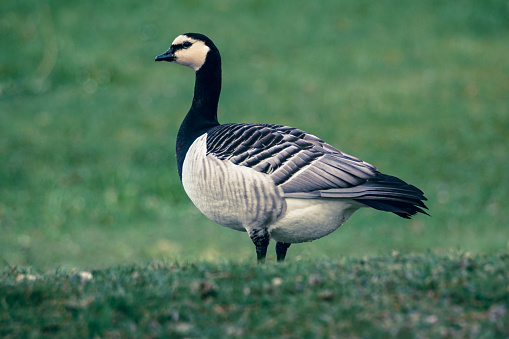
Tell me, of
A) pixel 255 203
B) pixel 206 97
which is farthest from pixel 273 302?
pixel 206 97

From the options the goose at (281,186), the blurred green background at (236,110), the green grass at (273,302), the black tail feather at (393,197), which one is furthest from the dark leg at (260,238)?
the blurred green background at (236,110)

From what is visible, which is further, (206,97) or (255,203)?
(206,97)

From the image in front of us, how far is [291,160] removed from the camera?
7.03 meters

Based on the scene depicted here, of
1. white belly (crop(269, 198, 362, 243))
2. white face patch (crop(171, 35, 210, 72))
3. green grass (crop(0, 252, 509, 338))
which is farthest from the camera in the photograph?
white face patch (crop(171, 35, 210, 72))

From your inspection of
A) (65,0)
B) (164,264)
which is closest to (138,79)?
(65,0)

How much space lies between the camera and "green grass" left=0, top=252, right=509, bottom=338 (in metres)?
4.95

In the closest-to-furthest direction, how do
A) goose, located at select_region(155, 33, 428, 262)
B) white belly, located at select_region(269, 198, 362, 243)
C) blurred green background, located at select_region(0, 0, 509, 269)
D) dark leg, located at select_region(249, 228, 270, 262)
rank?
goose, located at select_region(155, 33, 428, 262) → white belly, located at select_region(269, 198, 362, 243) → dark leg, located at select_region(249, 228, 270, 262) → blurred green background, located at select_region(0, 0, 509, 269)

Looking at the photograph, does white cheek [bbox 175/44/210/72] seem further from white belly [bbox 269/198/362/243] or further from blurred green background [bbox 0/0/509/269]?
blurred green background [bbox 0/0/509/269]

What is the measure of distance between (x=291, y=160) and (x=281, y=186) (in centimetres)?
31

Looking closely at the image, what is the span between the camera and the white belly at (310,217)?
696 cm

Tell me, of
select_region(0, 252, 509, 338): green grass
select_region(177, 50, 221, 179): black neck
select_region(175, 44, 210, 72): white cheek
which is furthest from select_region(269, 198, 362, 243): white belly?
select_region(175, 44, 210, 72): white cheek

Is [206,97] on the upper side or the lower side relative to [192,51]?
lower

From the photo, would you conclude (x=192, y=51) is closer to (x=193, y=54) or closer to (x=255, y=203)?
(x=193, y=54)

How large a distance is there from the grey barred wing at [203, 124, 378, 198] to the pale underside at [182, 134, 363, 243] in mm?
88
